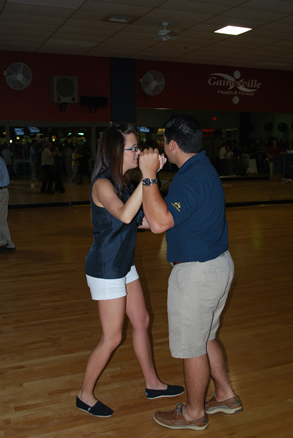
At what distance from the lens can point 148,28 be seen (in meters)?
8.10

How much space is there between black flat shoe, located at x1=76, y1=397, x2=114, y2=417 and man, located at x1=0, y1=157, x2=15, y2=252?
404cm

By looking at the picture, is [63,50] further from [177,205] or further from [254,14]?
[177,205]

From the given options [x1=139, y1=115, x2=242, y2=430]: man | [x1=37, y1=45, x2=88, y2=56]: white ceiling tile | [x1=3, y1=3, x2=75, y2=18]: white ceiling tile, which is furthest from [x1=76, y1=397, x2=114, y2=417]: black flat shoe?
[x1=37, y1=45, x2=88, y2=56]: white ceiling tile

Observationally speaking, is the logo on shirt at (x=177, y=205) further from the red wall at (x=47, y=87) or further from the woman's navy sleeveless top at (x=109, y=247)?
the red wall at (x=47, y=87)

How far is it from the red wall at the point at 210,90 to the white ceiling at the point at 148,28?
0.59 m

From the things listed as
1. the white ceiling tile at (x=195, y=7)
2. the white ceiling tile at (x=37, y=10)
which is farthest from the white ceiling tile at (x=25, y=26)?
the white ceiling tile at (x=195, y=7)

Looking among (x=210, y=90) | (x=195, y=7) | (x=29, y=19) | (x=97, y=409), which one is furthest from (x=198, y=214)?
(x=210, y=90)

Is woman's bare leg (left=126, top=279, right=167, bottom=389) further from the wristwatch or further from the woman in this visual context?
the wristwatch

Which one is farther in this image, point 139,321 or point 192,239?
point 139,321

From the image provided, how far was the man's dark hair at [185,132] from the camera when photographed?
1.92 metres

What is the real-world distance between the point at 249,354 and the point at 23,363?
1.58 metres

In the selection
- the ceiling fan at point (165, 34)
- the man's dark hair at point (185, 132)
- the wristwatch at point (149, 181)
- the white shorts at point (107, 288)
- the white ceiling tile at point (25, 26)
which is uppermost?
the white ceiling tile at point (25, 26)

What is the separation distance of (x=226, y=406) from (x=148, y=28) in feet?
24.2

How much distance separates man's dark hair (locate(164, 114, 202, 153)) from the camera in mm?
1925
